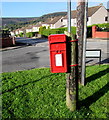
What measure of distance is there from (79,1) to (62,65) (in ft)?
7.65

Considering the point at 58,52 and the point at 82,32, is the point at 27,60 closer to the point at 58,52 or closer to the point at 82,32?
the point at 82,32

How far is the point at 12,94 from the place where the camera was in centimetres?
450

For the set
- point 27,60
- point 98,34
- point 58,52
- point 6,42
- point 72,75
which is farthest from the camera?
point 98,34

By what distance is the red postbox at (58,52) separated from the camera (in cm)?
313

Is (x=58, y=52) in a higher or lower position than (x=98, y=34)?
lower

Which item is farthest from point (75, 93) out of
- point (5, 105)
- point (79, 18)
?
point (79, 18)

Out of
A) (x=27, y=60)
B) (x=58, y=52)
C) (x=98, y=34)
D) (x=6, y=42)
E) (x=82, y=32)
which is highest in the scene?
(x=98, y=34)

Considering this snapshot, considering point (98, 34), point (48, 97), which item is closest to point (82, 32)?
point (48, 97)

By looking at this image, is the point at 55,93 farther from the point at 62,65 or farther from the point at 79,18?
the point at 79,18

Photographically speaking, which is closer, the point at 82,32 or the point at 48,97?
the point at 48,97

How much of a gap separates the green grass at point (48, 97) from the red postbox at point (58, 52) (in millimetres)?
1056

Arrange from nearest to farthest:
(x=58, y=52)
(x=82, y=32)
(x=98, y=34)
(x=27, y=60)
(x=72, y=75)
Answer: (x=58, y=52)
(x=72, y=75)
(x=82, y=32)
(x=27, y=60)
(x=98, y=34)

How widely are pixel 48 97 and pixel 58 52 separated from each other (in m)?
1.60

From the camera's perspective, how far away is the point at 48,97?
13.9ft
